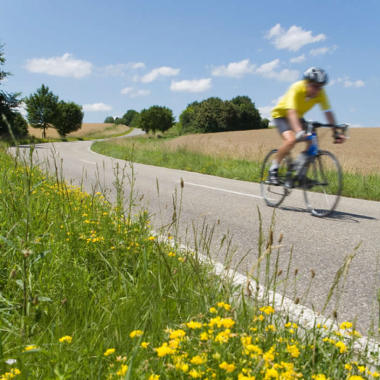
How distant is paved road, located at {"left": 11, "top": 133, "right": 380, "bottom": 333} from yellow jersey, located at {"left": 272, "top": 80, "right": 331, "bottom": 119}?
1.69 meters

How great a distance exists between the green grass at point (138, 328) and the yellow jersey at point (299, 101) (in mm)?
3986

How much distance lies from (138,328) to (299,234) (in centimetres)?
320

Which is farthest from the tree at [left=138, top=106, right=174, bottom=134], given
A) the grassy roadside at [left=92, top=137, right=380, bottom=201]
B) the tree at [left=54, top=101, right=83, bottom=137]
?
the grassy roadside at [left=92, top=137, right=380, bottom=201]

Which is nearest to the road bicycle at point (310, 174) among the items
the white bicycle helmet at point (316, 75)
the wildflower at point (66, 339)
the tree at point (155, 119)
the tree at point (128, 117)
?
the white bicycle helmet at point (316, 75)

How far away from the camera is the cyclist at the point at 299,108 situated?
5.75m

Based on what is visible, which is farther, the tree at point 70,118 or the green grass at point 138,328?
the tree at point 70,118

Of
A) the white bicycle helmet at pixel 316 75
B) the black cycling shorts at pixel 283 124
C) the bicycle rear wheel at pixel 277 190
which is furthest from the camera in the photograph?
the bicycle rear wheel at pixel 277 190

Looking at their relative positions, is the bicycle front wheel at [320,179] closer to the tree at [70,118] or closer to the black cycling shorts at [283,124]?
the black cycling shorts at [283,124]

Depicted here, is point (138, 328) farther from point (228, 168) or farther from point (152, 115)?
point (152, 115)

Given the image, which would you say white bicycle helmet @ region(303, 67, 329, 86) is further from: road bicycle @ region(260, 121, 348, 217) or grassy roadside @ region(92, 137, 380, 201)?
grassy roadside @ region(92, 137, 380, 201)

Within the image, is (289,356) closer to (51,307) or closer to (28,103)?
(51,307)

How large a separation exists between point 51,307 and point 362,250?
328cm

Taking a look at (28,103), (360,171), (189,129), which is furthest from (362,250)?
(189,129)

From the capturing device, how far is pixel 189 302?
83.9 inches
